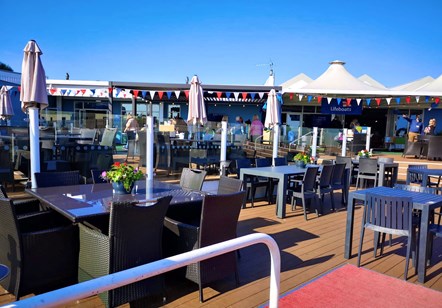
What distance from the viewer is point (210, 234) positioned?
2.82m

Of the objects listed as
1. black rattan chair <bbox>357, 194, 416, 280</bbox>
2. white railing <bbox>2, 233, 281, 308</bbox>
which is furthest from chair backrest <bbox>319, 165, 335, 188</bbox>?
white railing <bbox>2, 233, 281, 308</bbox>

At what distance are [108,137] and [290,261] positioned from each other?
6.04 m

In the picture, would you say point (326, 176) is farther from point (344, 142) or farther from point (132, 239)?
point (344, 142)

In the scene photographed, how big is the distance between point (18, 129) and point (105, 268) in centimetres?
522

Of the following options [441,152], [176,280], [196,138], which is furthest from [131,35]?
[176,280]

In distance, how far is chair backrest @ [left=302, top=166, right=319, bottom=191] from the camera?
5.71 metres

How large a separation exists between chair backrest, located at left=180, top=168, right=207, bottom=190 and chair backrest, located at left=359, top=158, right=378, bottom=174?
5211 millimetres

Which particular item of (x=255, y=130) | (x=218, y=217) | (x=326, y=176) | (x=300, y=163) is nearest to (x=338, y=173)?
(x=326, y=176)

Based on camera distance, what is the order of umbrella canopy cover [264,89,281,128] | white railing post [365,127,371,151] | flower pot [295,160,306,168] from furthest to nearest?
white railing post [365,127,371,151], umbrella canopy cover [264,89,281,128], flower pot [295,160,306,168]

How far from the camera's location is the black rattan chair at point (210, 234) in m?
2.76

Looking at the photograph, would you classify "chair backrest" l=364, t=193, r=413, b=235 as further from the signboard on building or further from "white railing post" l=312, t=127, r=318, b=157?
the signboard on building

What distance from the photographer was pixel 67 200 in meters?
3.10

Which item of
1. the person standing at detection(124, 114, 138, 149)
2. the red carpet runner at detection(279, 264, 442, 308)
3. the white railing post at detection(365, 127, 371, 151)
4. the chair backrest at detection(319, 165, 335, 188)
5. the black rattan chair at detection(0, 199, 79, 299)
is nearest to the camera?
the black rattan chair at detection(0, 199, 79, 299)

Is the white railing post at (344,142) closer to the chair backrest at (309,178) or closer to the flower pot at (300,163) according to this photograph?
the flower pot at (300,163)
